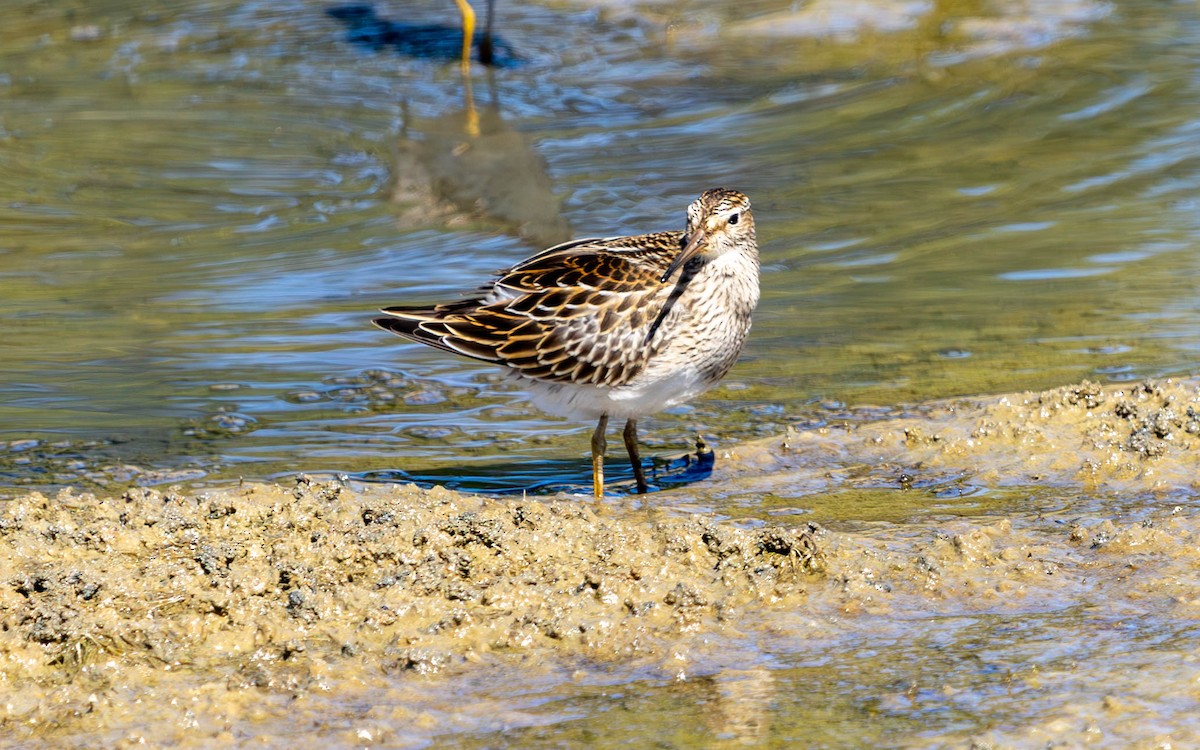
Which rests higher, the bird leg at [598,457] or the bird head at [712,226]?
the bird head at [712,226]

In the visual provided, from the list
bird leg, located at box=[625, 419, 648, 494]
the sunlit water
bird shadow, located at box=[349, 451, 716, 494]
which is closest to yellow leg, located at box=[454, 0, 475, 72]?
the sunlit water

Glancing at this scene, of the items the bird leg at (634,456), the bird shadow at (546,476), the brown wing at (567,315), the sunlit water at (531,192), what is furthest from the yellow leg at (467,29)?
the bird leg at (634,456)

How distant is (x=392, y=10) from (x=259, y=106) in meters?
3.78

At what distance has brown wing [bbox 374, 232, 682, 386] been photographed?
6.00m

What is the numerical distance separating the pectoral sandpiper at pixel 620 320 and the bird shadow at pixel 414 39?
835 cm

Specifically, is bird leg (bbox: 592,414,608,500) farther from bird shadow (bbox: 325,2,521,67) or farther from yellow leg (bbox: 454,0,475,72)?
bird shadow (bbox: 325,2,521,67)

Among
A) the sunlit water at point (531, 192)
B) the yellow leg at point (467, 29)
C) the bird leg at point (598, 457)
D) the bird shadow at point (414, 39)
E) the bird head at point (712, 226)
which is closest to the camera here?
the bird head at point (712, 226)

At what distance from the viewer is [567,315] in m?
6.12

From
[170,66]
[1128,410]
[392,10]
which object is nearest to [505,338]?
[1128,410]

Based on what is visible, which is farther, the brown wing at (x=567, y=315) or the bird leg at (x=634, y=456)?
the bird leg at (x=634, y=456)

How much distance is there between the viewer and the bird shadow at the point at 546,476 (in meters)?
6.21

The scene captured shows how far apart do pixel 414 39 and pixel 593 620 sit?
38.0 ft

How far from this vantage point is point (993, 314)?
802 cm

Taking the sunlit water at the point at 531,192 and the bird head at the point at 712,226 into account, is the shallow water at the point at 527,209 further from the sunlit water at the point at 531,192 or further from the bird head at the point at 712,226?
the bird head at the point at 712,226
